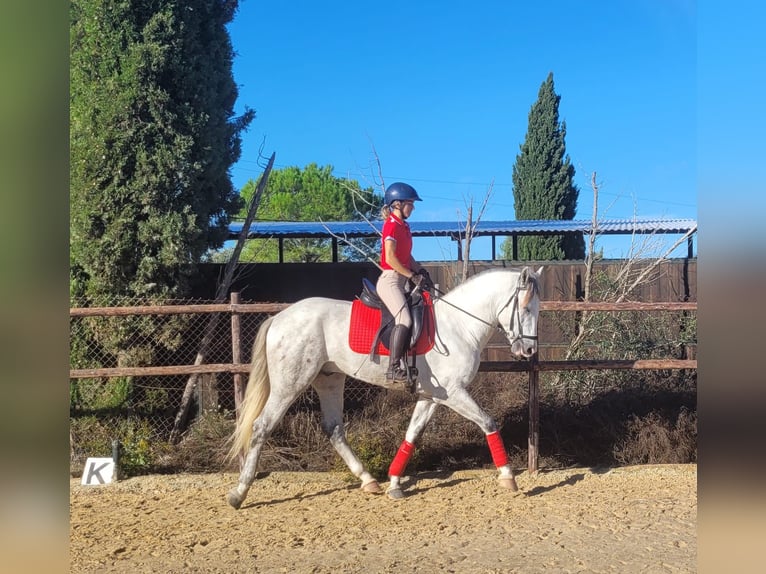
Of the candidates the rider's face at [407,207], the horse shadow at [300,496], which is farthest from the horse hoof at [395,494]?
the rider's face at [407,207]

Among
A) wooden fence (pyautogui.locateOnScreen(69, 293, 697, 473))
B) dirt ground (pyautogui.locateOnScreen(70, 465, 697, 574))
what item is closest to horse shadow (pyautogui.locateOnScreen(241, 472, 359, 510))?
dirt ground (pyautogui.locateOnScreen(70, 465, 697, 574))

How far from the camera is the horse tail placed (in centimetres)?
616

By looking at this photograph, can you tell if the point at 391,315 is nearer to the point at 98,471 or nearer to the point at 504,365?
the point at 504,365

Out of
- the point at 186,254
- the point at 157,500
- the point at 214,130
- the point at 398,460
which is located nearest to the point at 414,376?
the point at 398,460

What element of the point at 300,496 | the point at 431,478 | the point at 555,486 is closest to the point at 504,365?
the point at 555,486

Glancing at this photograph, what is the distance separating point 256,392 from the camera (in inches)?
245

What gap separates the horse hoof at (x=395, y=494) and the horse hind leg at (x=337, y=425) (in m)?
0.19

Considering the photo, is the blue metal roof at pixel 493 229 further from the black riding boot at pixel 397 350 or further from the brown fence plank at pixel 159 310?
the black riding boot at pixel 397 350

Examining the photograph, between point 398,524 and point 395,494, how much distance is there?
719 mm

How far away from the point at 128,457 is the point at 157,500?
3.19 feet

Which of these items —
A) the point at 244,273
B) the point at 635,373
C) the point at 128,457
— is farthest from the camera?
the point at 244,273

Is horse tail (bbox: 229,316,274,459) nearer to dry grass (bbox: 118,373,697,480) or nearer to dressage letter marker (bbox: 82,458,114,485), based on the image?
dry grass (bbox: 118,373,697,480)

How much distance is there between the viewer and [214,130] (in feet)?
25.5
